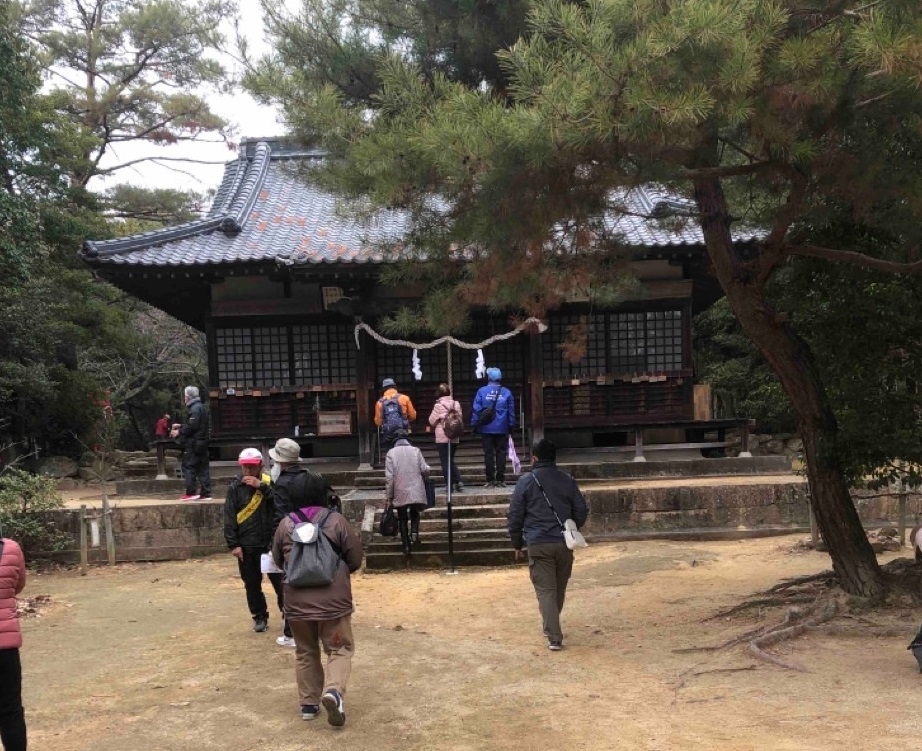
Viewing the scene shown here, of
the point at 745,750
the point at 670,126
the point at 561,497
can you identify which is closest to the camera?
the point at 745,750

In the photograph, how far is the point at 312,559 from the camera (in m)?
4.37

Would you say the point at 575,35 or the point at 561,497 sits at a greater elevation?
the point at 575,35

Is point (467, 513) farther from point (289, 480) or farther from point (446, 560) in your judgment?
point (289, 480)

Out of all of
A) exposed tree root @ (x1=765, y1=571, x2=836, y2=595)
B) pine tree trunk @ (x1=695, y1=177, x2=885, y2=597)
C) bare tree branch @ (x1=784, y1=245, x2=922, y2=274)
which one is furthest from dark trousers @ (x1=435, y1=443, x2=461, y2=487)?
bare tree branch @ (x1=784, y1=245, x2=922, y2=274)

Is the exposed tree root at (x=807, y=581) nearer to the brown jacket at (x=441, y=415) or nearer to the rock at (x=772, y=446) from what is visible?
the brown jacket at (x=441, y=415)

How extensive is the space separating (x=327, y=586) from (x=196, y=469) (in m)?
8.24

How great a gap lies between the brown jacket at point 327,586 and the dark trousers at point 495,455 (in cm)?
685

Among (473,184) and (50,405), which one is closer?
(473,184)

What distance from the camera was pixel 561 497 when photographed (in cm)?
580

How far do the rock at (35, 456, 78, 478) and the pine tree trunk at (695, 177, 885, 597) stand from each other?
16827 mm

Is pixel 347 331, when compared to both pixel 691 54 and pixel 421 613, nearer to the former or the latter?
pixel 421 613

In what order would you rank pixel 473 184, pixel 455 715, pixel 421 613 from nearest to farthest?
pixel 455 715
pixel 473 184
pixel 421 613

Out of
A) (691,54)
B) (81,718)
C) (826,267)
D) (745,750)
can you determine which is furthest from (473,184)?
(81,718)

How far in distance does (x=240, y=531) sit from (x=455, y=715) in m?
2.58
